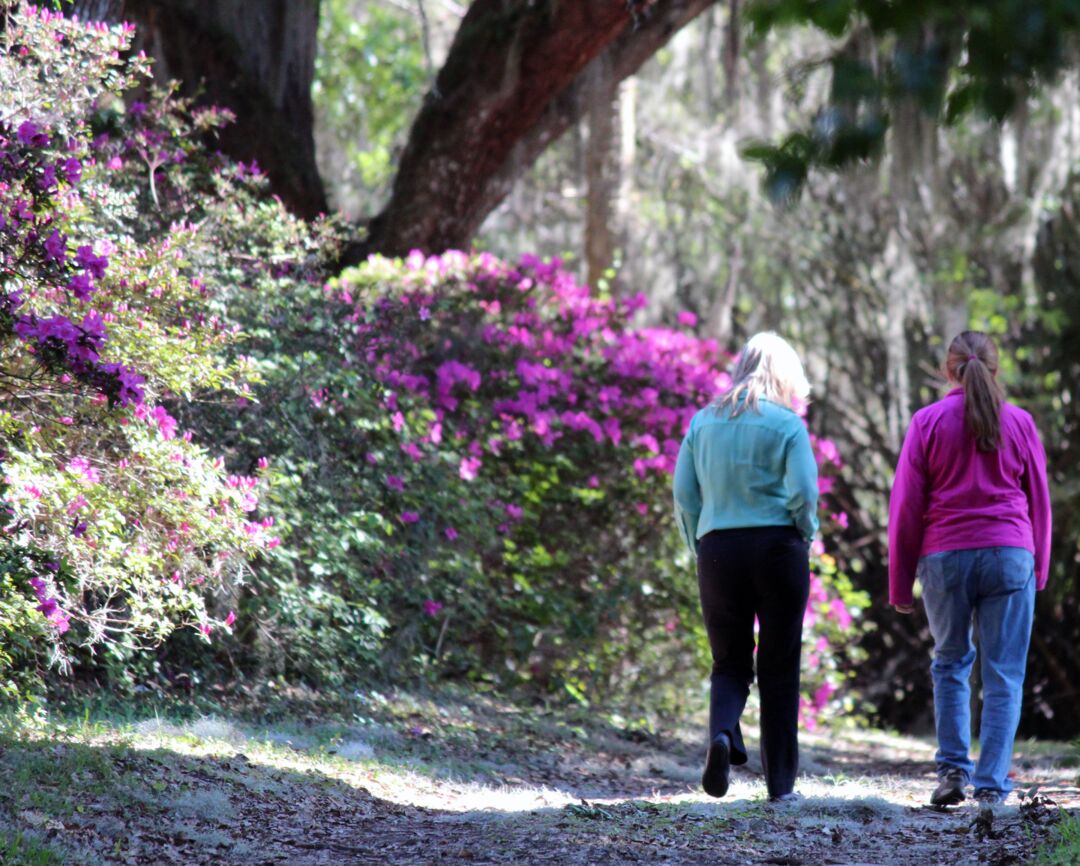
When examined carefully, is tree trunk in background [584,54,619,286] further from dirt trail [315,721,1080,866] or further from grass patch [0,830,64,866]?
grass patch [0,830,64,866]

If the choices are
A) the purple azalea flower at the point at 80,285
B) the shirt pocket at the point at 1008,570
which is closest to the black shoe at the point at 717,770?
the shirt pocket at the point at 1008,570

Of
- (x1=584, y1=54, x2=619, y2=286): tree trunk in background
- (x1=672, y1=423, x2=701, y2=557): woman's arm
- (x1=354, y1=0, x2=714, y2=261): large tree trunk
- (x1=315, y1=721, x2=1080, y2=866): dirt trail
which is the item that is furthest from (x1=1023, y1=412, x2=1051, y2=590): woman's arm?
(x1=584, y1=54, x2=619, y2=286): tree trunk in background

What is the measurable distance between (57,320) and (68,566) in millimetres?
1005

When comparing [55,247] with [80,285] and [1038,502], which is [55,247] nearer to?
[80,285]

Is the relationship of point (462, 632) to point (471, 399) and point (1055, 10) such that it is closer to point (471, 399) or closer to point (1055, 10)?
point (471, 399)

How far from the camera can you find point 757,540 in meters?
4.73

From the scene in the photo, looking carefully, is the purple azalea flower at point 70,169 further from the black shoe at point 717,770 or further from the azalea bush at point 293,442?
the black shoe at point 717,770

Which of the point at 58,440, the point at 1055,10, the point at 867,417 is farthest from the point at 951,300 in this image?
the point at 1055,10

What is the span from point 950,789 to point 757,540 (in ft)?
3.88

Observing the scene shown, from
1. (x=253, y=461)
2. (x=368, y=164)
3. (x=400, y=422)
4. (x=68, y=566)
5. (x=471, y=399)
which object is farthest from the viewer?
(x=368, y=164)

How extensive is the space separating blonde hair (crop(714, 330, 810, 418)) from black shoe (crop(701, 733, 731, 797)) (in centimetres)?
116

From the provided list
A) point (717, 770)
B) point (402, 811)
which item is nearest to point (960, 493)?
point (717, 770)

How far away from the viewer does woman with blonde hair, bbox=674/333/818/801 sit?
4727mm

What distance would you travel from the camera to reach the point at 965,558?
4.98m
